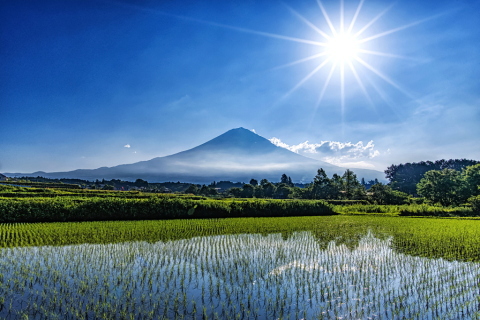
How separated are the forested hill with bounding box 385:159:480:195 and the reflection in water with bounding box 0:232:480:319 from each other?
83092mm

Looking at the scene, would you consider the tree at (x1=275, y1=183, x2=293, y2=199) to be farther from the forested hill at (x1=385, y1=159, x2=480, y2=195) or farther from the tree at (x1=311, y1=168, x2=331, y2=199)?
the forested hill at (x1=385, y1=159, x2=480, y2=195)

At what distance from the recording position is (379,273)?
23.6 ft

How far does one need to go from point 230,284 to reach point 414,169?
97.9 metres

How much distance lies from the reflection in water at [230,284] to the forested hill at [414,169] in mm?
83092

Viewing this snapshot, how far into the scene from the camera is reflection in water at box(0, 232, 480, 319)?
15.9 feet

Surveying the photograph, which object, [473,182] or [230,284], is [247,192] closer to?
[473,182]

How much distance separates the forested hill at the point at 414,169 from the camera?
8281 cm

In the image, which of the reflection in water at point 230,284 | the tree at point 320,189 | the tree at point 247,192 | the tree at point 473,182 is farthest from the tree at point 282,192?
the reflection in water at point 230,284

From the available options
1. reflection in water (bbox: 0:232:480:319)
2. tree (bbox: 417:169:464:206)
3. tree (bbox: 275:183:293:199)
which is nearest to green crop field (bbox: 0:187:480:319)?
reflection in water (bbox: 0:232:480:319)

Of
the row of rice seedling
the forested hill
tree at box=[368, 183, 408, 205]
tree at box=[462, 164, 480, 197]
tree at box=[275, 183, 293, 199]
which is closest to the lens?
the row of rice seedling

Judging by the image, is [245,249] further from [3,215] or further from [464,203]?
[464,203]

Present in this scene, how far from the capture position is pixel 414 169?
86.5 meters

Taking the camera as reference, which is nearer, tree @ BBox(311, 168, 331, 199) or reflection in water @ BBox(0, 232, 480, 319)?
reflection in water @ BBox(0, 232, 480, 319)

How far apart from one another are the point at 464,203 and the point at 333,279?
4009 centimetres
